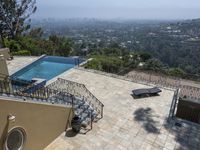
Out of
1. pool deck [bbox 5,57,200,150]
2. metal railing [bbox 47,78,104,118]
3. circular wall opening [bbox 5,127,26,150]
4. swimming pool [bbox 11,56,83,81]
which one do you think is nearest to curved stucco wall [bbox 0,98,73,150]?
circular wall opening [bbox 5,127,26,150]

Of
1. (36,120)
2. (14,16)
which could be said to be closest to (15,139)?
(36,120)

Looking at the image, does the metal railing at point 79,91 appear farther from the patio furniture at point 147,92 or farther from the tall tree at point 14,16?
the tall tree at point 14,16

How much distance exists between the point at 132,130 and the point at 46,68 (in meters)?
13.1

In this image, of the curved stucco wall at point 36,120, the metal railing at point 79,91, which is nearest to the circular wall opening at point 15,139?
the curved stucco wall at point 36,120

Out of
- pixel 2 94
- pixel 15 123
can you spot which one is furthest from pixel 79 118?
pixel 2 94

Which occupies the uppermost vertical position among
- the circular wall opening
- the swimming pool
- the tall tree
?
the tall tree

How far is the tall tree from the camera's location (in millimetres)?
24384

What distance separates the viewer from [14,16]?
2594 centimetres

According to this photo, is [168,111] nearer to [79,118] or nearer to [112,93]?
[112,93]

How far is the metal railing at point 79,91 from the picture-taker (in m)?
10.7

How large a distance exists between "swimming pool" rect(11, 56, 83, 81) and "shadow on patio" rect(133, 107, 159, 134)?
28.8 feet

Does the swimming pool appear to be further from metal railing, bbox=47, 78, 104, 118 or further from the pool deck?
the pool deck

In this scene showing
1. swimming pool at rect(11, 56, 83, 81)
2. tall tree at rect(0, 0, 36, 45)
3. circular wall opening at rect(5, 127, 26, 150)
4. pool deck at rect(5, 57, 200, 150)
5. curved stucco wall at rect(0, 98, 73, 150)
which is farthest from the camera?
tall tree at rect(0, 0, 36, 45)

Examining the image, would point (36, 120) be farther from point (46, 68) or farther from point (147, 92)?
point (46, 68)
